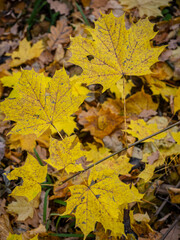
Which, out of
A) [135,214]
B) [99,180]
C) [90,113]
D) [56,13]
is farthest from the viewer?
[56,13]

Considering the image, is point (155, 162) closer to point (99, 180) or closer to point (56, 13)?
point (99, 180)

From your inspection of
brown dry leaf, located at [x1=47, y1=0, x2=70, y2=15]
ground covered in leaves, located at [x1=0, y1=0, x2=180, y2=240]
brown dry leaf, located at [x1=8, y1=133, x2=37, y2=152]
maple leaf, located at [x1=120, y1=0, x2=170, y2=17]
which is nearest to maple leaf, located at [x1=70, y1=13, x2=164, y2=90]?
ground covered in leaves, located at [x1=0, y1=0, x2=180, y2=240]

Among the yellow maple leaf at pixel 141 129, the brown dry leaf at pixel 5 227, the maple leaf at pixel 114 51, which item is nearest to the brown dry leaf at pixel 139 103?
the yellow maple leaf at pixel 141 129

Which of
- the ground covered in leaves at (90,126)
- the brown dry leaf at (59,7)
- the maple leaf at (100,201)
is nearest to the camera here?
the maple leaf at (100,201)

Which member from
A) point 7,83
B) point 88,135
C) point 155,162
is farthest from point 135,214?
point 7,83

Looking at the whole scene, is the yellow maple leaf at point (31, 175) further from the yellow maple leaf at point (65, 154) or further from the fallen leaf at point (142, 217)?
the fallen leaf at point (142, 217)

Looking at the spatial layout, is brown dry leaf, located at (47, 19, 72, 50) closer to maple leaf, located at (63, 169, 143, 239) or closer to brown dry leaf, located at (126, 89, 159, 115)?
brown dry leaf, located at (126, 89, 159, 115)

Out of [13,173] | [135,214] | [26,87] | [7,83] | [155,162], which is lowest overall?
[135,214]

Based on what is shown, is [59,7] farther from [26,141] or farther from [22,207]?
[22,207]
